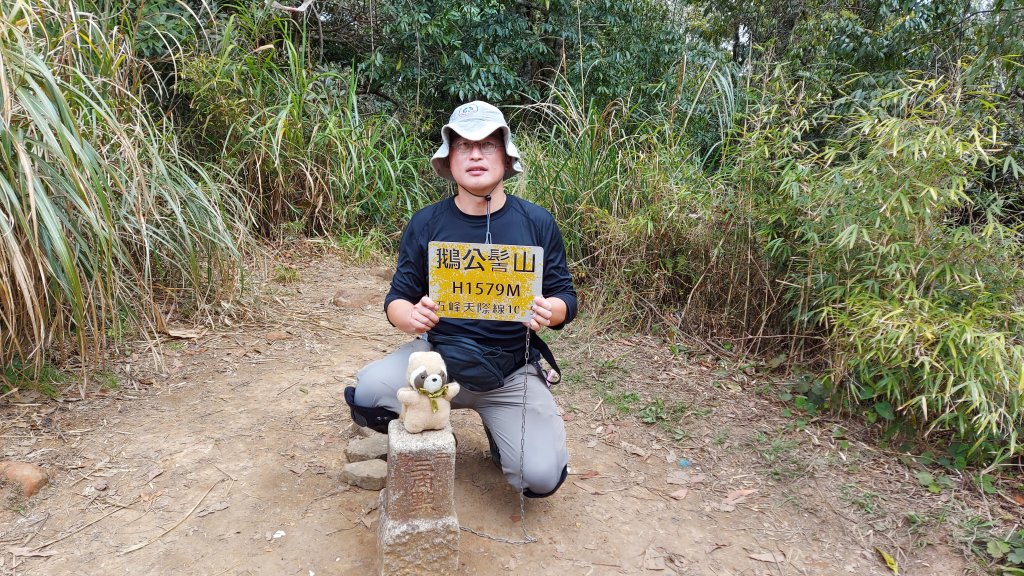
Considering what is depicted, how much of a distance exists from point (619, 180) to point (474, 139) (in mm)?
2063

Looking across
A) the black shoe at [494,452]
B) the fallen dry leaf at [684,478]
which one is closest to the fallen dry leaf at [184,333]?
the black shoe at [494,452]

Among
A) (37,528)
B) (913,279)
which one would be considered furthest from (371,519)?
(913,279)

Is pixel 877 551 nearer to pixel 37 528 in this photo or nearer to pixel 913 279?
pixel 913 279

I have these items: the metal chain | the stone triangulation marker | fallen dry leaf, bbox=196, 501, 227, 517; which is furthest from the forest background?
the stone triangulation marker

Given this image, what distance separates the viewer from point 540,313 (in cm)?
180

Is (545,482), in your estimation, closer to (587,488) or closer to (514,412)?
(514,412)

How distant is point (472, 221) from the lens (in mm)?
1931

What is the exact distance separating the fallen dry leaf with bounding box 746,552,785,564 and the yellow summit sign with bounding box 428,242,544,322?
1.06m

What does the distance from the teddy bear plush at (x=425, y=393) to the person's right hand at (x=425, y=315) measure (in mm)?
108

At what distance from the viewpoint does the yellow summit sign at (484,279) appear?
5.76ft

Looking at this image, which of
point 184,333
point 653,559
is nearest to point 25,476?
point 184,333

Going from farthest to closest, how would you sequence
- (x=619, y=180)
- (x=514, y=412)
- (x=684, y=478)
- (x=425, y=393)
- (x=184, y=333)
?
(x=619, y=180)
(x=184, y=333)
(x=684, y=478)
(x=514, y=412)
(x=425, y=393)

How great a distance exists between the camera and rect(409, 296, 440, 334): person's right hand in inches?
69.9

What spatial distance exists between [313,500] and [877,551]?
1.82m
